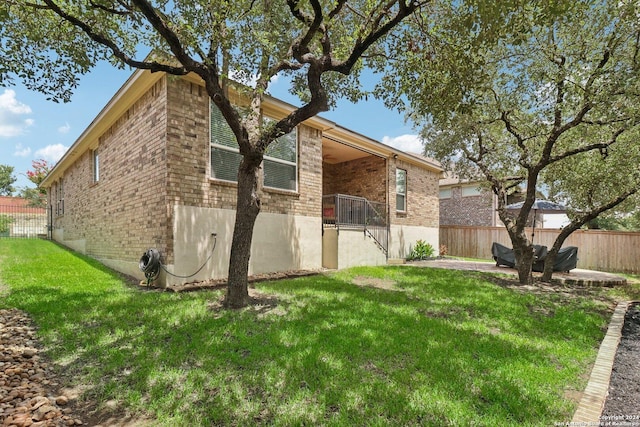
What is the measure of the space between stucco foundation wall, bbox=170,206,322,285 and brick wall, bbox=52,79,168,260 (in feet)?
1.39

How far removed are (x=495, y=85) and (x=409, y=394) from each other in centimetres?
753

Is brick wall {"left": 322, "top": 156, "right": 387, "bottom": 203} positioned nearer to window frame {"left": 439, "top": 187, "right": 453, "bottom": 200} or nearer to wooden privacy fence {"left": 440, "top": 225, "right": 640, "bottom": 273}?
wooden privacy fence {"left": 440, "top": 225, "right": 640, "bottom": 273}

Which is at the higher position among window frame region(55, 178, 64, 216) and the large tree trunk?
window frame region(55, 178, 64, 216)

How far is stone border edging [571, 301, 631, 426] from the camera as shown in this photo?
2449 mm

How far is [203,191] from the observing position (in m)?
6.75

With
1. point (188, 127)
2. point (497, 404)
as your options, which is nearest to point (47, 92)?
point (188, 127)

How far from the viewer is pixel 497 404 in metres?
2.58

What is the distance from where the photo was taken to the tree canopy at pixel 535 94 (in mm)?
4855

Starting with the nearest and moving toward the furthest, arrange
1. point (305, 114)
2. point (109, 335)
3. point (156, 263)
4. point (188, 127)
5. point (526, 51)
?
point (109, 335)
point (305, 114)
point (156, 263)
point (188, 127)
point (526, 51)

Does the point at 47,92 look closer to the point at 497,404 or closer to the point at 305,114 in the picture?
the point at 305,114

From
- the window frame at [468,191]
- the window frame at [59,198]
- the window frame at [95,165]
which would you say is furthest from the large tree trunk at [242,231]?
the window frame at [468,191]

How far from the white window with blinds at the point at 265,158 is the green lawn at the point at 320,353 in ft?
9.31

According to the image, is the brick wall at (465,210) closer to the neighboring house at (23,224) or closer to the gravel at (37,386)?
the gravel at (37,386)

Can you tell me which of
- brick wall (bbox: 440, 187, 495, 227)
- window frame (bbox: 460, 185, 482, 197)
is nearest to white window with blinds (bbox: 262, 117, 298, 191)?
brick wall (bbox: 440, 187, 495, 227)
